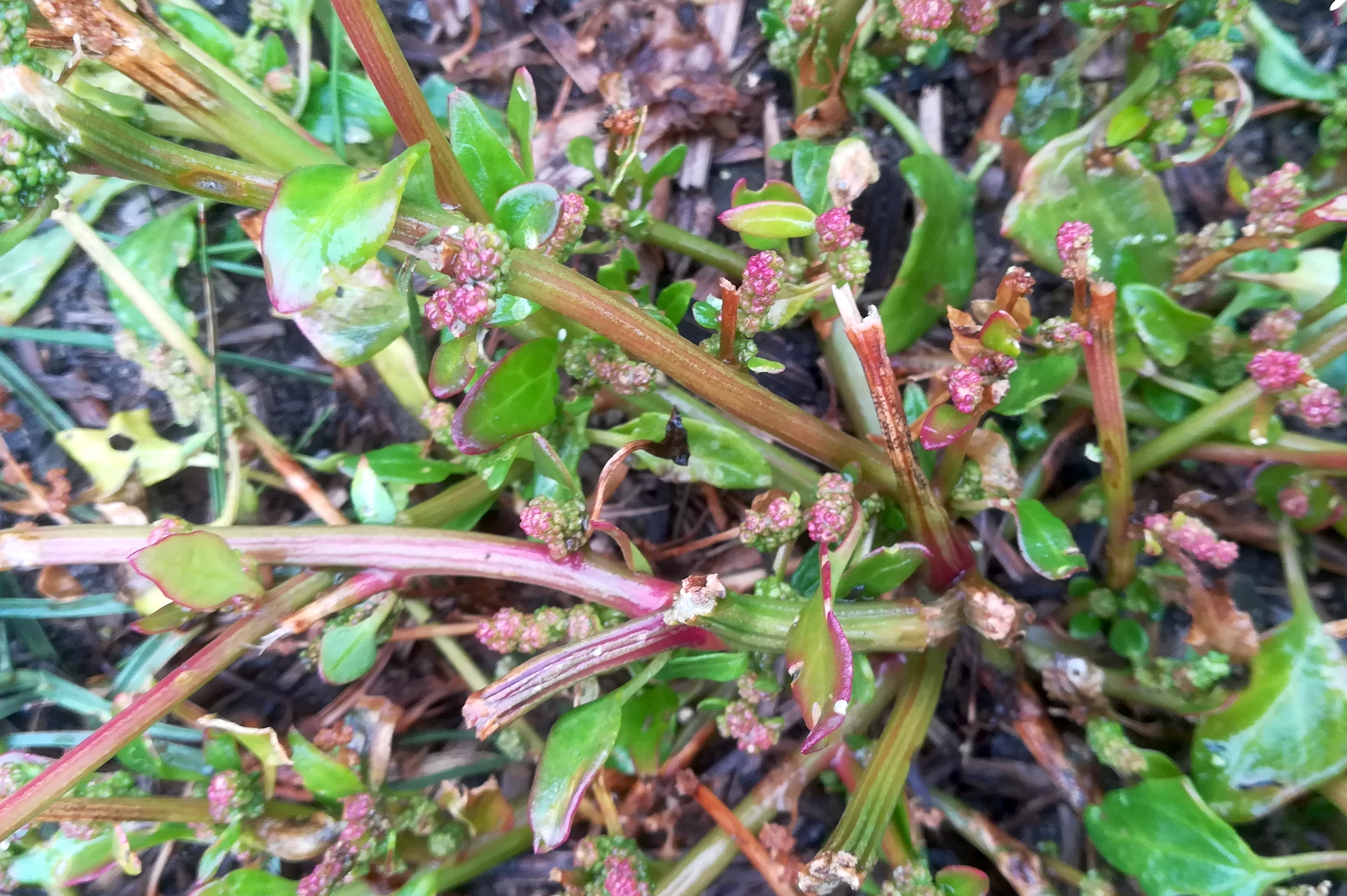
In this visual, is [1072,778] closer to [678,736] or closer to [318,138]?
[678,736]

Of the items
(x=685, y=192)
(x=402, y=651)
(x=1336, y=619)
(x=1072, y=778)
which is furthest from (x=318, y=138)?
(x=1336, y=619)

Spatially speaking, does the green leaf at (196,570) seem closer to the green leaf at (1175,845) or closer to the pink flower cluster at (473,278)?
the pink flower cluster at (473,278)

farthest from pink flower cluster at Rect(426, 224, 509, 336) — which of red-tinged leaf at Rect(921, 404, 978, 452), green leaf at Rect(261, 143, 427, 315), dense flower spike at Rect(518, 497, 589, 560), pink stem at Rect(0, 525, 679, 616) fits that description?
red-tinged leaf at Rect(921, 404, 978, 452)

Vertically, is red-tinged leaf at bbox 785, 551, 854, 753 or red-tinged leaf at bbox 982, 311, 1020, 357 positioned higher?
red-tinged leaf at bbox 982, 311, 1020, 357

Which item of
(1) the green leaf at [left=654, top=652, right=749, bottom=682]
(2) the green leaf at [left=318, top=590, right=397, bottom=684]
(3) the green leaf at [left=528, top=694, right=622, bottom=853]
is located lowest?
(1) the green leaf at [left=654, top=652, right=749, bottom=682]

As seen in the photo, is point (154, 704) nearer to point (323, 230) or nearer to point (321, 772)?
point (321, 772)

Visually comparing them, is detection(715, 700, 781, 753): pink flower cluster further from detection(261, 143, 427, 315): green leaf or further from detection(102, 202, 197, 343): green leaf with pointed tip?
detection(102, 202, 197, 343): green leaf with pointed tip
